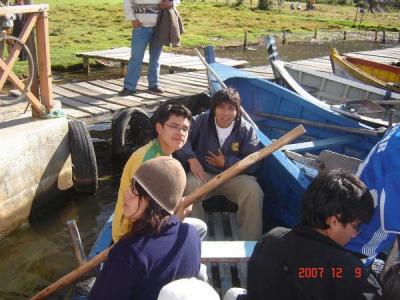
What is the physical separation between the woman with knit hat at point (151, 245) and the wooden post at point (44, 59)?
12.0 ft

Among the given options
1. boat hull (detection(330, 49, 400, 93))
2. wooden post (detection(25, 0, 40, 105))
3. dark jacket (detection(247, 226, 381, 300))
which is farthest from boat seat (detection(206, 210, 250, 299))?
boat hull (detection(330, 49, 400, 93))

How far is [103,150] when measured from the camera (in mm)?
7512

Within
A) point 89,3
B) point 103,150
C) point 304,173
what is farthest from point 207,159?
point 89,3

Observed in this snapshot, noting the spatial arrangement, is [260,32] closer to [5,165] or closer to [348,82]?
[348,82]

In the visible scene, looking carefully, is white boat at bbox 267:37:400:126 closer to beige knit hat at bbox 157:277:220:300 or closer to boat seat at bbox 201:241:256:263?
boat seat at bbox 201:241:256:263

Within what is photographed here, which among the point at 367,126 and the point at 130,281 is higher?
the point at 130,281

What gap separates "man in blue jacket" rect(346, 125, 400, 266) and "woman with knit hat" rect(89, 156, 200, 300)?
118cm

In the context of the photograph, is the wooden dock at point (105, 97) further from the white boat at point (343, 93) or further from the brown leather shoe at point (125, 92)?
the white boat at point (343, 93)

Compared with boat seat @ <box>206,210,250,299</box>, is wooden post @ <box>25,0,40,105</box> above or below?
above

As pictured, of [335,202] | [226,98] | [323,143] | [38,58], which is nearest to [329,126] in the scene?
[323,143]

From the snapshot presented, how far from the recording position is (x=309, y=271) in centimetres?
205

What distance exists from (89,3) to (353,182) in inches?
919

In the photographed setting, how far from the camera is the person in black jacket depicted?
2045 mm

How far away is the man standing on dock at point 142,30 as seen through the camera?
7.39 meters
